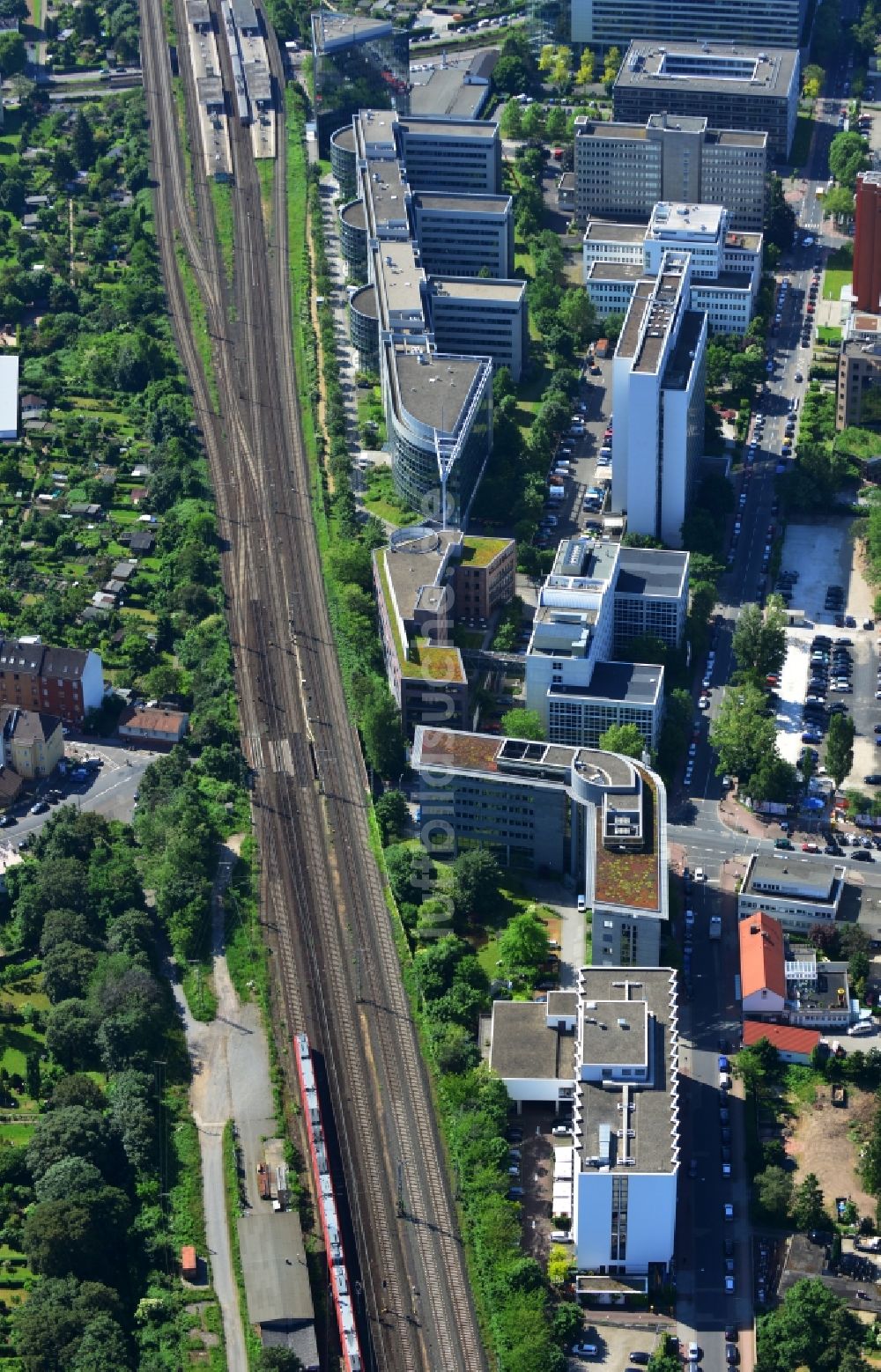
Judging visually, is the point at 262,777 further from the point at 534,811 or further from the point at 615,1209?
the point at 615,1209

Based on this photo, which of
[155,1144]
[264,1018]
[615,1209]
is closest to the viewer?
[615,1209]

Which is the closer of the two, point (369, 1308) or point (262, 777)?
point (369, 1308)

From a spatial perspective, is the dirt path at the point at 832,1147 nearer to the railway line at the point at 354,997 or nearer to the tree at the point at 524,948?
the tree at the point at 524,948

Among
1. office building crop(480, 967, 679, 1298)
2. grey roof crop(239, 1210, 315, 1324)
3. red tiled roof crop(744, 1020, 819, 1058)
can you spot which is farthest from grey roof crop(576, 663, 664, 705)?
grey roof crop(239, 1210, 315, 1324)

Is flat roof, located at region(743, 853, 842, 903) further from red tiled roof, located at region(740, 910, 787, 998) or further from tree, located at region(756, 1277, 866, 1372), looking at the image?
tree, located at region(756, 1277, 866, 1372)

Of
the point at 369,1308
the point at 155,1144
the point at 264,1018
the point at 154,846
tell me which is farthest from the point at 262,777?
the point at 369,1308

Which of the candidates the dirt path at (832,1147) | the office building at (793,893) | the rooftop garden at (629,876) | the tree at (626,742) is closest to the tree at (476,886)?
the rooftop garden at (629,876)

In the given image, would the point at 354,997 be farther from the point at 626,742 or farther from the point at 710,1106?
the point at 626,742
